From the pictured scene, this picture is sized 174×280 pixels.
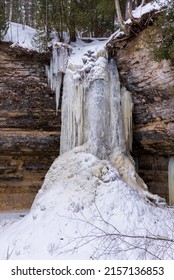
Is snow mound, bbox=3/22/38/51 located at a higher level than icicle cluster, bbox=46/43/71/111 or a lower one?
higher

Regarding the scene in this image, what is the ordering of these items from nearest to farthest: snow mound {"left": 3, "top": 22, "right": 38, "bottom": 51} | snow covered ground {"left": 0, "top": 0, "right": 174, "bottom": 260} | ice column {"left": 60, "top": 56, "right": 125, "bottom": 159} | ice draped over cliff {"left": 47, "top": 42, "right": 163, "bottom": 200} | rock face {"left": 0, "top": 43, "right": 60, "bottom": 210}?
snow covered ground {"left": 0, "top": 0, "right": 174, "bottom": 260} → ice draped over cliff {"left": 47, "top": 42, "right": 163, "bottom": 200} → ice column {"left": 60, "top": 56, "right": 125, "bottom": 159} → snow mound {"left": 3, "top": 22, "right": 38, "bottom": 51} → rock face {"left": 0, "top": 43, "right": 60, "bottom": 210}

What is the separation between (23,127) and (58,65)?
262cm

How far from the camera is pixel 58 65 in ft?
34.1

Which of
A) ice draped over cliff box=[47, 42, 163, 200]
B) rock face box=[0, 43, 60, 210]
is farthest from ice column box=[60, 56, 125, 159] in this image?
rock face box=[0, 43, 60, 210]

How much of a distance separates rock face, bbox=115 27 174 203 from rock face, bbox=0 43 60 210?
280 centimetres

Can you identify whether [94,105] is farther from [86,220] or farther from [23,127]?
[86,220]

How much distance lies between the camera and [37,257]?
6.36 metres

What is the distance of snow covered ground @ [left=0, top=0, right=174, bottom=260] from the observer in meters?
5.96

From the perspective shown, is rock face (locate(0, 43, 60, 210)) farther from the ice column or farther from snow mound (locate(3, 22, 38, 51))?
the ice column

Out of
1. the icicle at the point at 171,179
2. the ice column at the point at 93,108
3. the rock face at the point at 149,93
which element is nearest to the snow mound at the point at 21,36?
the ice column at the point at 93,108

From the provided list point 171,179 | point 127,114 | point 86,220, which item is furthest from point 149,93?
point 86,220

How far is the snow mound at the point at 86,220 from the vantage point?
599cm

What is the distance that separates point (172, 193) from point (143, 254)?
5876 mm
